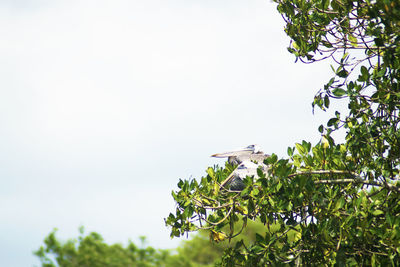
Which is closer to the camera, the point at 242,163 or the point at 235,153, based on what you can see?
the point at 242,163

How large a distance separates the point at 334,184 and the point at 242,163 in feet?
4.90

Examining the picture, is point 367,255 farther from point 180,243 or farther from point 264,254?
point 180,243

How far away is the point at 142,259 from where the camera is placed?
2995 cm

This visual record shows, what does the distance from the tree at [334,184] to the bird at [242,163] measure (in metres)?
0.19

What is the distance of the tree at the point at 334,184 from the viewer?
24.4 ft

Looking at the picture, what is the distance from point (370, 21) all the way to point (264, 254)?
3754 millimetres

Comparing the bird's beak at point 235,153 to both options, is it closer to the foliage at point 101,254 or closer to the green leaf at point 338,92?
the green leaf at point 338,92

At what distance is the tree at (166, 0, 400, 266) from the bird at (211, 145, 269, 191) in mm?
186

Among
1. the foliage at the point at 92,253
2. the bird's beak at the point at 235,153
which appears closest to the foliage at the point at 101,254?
the foliage at the point at 92,253

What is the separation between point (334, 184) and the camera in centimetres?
807

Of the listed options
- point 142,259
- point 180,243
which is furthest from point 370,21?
point 180,243

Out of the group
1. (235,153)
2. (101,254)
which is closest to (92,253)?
(101,254)

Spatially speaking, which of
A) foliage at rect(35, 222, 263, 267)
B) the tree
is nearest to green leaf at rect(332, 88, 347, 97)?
the tree

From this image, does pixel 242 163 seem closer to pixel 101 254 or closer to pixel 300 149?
pixel 300 149
